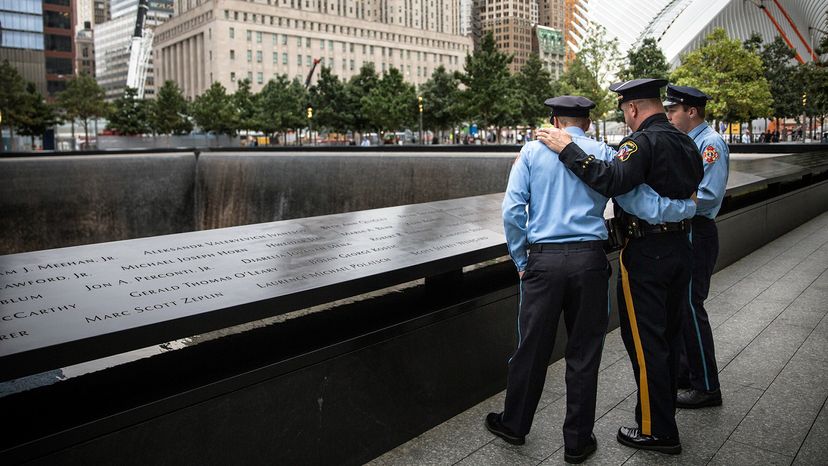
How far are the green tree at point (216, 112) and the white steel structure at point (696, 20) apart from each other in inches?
1722

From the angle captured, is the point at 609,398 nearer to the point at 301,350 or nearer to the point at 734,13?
the point at 301,350

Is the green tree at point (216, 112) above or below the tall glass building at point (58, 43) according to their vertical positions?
below

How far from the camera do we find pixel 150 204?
14516mm

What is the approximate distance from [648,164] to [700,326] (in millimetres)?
1508

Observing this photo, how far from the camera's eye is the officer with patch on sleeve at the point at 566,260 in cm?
367

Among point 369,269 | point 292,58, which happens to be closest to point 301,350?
point 369,269

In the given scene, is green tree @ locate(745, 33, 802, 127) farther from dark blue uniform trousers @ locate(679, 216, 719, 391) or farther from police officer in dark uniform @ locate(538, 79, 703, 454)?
police officer in dark uniform @ locate(538, 79, 703, 454)

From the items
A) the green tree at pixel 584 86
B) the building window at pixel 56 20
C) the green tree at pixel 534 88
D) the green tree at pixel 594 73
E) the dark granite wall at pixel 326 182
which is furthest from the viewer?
the building window at pixel 56 20

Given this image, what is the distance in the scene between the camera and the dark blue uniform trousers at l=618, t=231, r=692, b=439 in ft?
12.7

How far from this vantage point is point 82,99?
66062mm

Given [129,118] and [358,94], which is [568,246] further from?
[129,118]

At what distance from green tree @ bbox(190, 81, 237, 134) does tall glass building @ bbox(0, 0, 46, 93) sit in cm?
2268

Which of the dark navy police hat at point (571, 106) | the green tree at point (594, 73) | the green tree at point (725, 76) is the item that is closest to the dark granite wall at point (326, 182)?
the dark navy police hat at point (571, 106)

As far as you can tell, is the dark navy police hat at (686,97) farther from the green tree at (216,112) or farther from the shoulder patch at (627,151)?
the green tree at (216,112)
